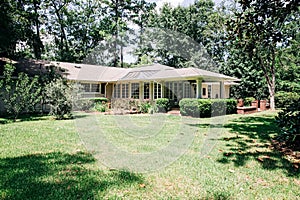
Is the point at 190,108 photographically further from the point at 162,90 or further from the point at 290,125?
the point at 290,125

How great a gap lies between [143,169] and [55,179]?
1716mm

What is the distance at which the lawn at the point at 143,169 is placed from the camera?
11.8 ft

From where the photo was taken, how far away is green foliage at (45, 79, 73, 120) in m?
12.5

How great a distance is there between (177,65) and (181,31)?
19.7 feet

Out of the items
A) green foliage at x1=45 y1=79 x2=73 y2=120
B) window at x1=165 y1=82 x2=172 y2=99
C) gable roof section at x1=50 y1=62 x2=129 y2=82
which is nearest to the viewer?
green foliage at x1=45 y1=79 x2=73 y2=120

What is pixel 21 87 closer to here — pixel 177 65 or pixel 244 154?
pixel 244 154

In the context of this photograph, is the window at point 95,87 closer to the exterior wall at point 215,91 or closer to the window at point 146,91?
the window at point 146,91

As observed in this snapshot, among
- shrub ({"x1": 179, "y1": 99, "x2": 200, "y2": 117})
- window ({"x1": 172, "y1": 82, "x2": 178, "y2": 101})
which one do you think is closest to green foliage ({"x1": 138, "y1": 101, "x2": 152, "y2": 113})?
shrub ({"x1": 179, "y1": 99, "x2": 200, "y2": 117})

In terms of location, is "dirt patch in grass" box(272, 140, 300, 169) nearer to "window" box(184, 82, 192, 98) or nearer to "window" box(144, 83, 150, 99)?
"window" box(144, 83, 150, 99)

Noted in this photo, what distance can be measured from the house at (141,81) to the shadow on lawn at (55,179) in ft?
42.8

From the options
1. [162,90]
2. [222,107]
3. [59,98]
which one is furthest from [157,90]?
[59,98]

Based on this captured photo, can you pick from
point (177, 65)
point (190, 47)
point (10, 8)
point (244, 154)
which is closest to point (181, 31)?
point (190, 47)

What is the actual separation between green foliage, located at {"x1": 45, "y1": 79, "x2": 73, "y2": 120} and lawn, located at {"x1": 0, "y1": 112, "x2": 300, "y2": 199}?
5.21 meters

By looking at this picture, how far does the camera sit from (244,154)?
5.82 metres
